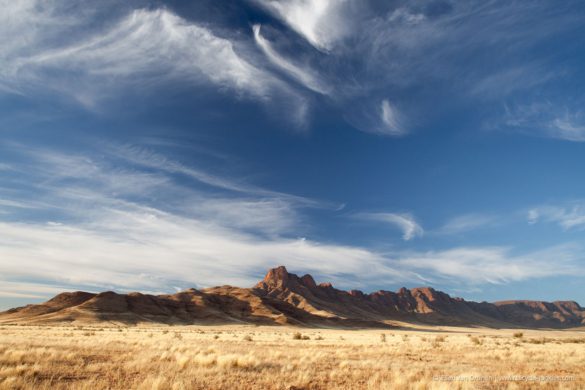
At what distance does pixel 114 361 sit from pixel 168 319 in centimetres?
10763

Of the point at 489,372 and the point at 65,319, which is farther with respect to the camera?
the point at 65,319

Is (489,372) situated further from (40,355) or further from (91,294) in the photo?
(91,294)

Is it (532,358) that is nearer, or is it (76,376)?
(76,376)

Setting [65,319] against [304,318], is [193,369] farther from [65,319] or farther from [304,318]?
[304,318]

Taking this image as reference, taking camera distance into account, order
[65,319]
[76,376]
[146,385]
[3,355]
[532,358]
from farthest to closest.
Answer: [65,319], [532,358], [3,355], [76,376], [146,385]

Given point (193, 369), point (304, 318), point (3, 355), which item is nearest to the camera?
point (193, 369)

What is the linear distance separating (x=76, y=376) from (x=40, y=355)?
5.31 metres

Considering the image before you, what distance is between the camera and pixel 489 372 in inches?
615

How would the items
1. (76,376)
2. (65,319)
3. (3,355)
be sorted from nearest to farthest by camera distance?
(76,376), (3,355), (65,319)

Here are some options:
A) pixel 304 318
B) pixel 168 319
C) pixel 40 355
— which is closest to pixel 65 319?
pixel 168 319

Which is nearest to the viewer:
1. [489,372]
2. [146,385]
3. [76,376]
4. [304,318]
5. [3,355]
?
[146,385]

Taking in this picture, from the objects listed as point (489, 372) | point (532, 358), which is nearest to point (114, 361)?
point (489, 372)

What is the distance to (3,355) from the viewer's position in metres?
14.7

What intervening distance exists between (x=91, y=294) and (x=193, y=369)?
5936 inches
